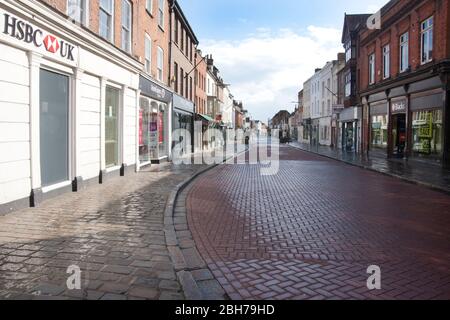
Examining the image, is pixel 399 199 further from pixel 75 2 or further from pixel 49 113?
pixel 75 2

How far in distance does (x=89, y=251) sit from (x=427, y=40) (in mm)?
19479

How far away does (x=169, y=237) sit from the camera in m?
6.03

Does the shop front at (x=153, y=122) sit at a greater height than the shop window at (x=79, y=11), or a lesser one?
lesser

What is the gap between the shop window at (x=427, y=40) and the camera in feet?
62.6

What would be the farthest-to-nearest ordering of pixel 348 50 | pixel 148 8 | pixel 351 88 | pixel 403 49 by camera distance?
pixel 348 50, pixel 351 88, pixel 403 49, pixel 148 8

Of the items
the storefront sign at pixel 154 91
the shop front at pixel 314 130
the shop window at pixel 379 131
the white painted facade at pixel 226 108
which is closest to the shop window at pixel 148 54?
the storefront sign at pixel 154 91

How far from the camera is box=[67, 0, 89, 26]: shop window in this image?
977 centimetres

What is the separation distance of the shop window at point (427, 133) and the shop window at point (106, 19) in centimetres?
1394

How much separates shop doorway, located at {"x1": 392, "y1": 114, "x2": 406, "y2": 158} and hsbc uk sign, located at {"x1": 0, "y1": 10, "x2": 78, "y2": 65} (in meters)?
19.7

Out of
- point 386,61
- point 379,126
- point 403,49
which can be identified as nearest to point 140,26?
point 403,49

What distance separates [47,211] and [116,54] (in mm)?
6215

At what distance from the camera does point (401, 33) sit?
22891 millimetres

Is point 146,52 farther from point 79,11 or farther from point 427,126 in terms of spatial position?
point 427,126

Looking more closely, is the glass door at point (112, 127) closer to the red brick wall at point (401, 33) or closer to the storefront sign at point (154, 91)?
the storefront sign at point (154, 91)
